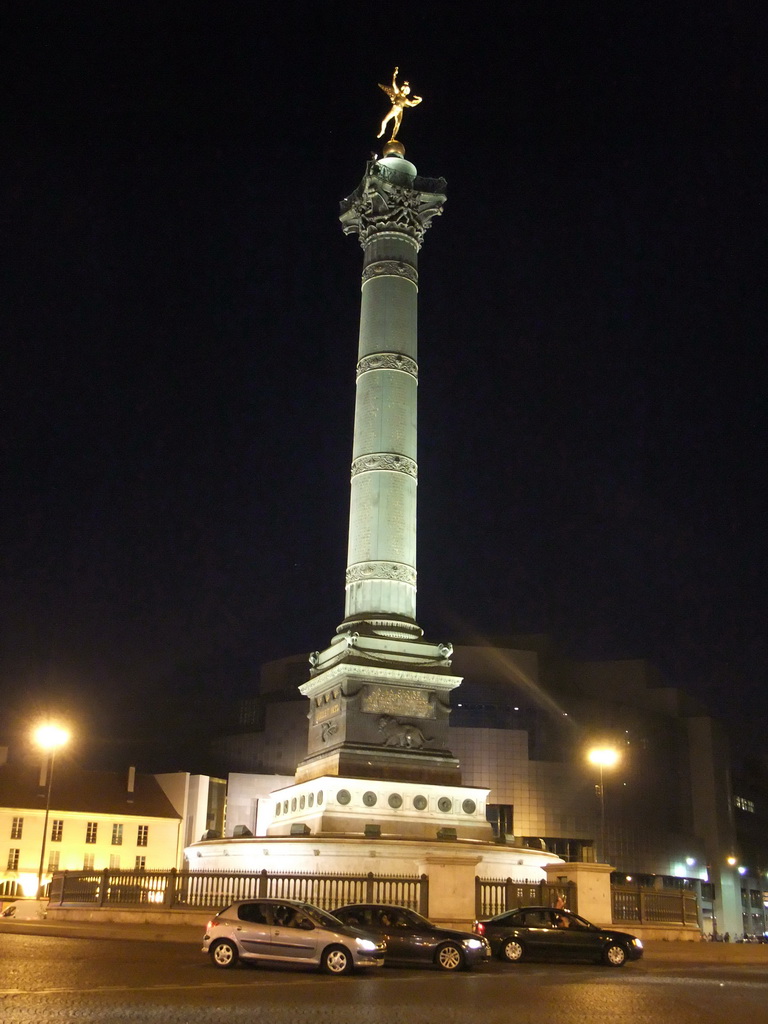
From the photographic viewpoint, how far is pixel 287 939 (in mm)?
15281

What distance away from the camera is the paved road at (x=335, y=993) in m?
10.8

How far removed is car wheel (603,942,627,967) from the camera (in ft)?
61.2

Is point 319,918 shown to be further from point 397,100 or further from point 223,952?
point 397,100

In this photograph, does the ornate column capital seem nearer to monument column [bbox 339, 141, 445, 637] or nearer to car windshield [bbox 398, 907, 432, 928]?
monument column [bbox 339, 141, 445, 637]

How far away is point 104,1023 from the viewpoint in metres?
9.81

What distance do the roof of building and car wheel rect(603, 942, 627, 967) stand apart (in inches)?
1525

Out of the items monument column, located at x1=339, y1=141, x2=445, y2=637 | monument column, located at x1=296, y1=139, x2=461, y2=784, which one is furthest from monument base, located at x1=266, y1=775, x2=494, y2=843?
monument column, located at x1=339, y1=141, x2=445, y2=637

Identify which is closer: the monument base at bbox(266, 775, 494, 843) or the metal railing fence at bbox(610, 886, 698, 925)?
the metal railing fence at bbox(610, 886, 698, 925)

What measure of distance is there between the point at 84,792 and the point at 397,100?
37.3m

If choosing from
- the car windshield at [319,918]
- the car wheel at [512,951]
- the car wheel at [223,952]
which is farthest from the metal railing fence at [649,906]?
the car wheel at [223,952]

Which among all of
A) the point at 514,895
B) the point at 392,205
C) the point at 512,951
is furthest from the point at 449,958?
the point at 392,205

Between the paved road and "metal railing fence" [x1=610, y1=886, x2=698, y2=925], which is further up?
"metal railing fence" [x1=610, y1=886, x2=698, y2=925]

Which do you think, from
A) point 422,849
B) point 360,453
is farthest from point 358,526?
point 422,849

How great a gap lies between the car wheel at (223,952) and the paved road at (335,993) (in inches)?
8.3
